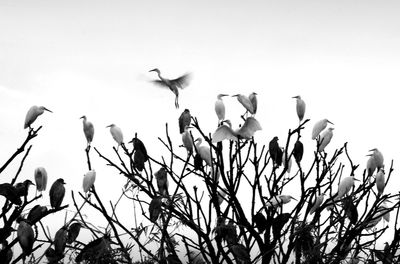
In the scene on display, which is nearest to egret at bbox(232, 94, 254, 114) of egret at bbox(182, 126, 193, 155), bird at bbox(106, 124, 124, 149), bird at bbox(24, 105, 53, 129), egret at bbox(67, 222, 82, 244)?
egret at bbox(182, 126, 193, 155)

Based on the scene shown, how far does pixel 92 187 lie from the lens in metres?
2.96

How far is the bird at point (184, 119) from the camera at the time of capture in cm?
329

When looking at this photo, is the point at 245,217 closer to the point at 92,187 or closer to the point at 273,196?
the point at 273,196

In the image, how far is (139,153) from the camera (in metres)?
3.12

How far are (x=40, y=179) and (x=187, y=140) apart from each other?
94 cm

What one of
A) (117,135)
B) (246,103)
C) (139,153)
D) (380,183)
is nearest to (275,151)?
(246,103)

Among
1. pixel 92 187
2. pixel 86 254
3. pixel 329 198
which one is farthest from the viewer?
pixel 329 198

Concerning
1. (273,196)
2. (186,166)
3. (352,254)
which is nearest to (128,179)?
(186,166)

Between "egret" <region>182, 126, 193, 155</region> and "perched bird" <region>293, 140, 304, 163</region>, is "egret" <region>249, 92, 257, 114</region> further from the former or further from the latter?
"egret" <region>182, 126, 193, 155</region>

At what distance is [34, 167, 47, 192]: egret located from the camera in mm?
2752

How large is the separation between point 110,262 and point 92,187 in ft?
1.40

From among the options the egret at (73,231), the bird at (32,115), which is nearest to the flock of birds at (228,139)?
the bird at (32,115)

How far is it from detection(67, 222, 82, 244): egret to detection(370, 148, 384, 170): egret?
1968 millimetres

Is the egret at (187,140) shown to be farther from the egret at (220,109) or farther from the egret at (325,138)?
the egret at (325,138)
